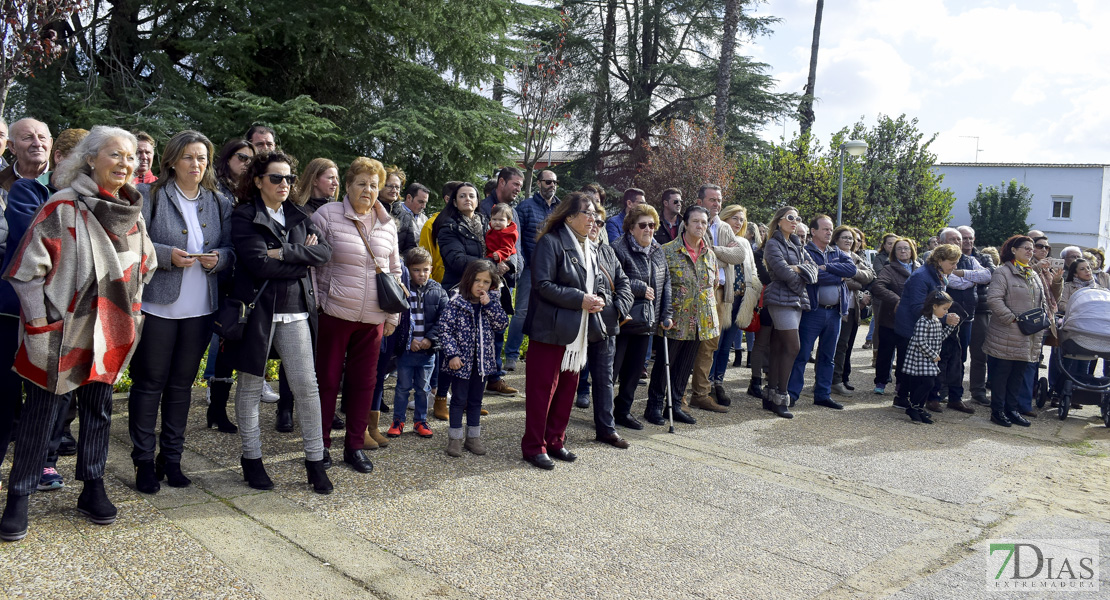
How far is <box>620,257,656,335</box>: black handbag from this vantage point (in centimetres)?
617

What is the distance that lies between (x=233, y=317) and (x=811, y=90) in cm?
3074

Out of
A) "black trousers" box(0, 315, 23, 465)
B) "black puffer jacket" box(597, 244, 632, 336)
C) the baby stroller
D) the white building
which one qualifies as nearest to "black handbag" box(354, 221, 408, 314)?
"black puffer jacket" box(597, 244, 632, 336)

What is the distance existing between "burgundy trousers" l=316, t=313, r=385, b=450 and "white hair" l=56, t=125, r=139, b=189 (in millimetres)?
1548

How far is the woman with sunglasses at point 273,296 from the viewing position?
13.7 feet

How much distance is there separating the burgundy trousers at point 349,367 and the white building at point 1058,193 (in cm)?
5305

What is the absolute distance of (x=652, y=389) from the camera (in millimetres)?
6902

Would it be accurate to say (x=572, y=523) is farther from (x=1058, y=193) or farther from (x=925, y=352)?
(x=1058, y=193)

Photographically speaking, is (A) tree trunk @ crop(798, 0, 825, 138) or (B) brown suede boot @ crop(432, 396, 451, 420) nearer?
(B) brown suede boot @ crop(432, 396, 451, 420)

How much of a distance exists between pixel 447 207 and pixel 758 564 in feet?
13.0

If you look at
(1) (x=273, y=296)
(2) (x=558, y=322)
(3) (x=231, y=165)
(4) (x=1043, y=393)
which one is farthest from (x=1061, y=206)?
(1) (x=273, y=296)

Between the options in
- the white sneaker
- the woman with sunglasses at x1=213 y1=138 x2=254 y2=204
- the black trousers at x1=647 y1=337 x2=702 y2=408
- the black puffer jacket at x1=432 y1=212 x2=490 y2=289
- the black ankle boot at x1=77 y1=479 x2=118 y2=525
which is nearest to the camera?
the black ankle boot at x1=77 y1=479 x2=118 y2=525

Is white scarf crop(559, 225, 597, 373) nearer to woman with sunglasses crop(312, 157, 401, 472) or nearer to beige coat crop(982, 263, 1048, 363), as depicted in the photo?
woman with sunglasses crop(312, 157, 401, 472)

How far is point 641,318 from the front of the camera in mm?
6168

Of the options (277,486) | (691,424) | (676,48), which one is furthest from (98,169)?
(676,48)
